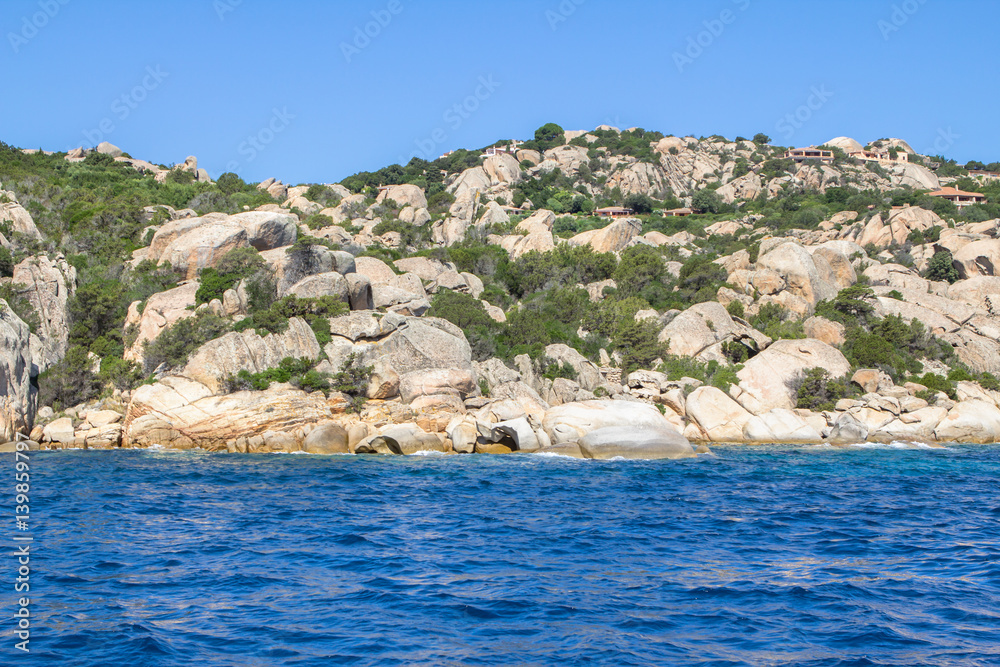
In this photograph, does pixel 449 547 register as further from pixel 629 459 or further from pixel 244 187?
pixel 244 187

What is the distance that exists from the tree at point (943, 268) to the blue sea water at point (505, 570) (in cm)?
3445

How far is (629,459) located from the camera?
90.1ft

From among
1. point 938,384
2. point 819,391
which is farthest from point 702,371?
point 938,384

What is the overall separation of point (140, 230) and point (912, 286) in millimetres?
49696

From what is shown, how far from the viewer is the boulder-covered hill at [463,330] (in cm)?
2942

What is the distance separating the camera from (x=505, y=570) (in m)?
12.6

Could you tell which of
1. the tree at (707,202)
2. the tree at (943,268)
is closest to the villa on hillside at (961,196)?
the tree at (707,202)

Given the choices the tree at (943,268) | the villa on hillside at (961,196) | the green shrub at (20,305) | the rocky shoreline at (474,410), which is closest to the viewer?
the rocky shoreline at (474,410)

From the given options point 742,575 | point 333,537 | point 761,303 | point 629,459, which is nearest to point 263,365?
point 629,459

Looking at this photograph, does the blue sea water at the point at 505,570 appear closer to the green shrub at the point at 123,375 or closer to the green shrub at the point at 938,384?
the green shrub at the point at 123,375

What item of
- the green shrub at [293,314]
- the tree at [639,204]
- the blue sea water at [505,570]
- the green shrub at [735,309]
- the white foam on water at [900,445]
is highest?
the tree at [639,204]

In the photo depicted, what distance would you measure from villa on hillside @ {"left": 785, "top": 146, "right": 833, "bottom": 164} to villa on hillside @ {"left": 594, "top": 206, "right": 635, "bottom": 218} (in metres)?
34.1

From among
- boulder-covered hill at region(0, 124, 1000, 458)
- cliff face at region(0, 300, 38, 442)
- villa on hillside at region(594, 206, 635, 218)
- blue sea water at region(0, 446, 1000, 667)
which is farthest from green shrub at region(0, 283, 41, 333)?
villa on hillside at region(594, 206, 635, 218)

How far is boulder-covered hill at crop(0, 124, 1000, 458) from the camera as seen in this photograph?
2942 cm
